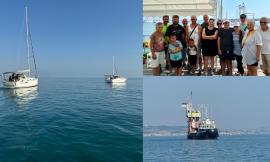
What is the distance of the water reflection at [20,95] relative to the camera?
39625mm

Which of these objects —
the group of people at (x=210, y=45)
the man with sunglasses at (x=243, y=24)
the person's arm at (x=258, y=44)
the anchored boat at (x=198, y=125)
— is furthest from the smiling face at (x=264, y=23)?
the anchored boat at (x=198, y=125)

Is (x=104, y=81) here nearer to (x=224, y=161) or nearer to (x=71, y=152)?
(x=224, y=161)

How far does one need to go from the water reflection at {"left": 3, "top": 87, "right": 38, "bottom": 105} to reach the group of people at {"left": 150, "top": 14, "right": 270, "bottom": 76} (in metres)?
27.3

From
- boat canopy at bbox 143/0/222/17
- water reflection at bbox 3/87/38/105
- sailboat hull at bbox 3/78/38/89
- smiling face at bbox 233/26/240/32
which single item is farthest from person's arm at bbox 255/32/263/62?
sailboat hull at bbox 3/78/38/89

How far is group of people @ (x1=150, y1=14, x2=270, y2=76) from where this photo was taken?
12852mm

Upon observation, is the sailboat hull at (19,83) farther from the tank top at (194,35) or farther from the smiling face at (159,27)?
the tank top at (194,35)

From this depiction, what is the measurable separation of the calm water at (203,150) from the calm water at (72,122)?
4.41m

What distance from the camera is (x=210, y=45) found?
13039 mm

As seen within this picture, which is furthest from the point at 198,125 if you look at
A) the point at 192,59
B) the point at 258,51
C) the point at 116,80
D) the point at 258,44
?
the point at 258,44

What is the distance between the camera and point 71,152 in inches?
1126

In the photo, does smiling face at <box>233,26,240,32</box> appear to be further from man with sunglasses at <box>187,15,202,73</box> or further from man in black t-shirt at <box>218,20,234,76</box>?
man with sunglasses at <box>187,15,202,73</box>

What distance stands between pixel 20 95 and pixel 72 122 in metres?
6.41

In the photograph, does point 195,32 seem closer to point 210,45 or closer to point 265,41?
point 210,45

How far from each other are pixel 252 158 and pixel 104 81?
14.0 metres
